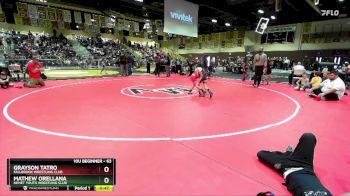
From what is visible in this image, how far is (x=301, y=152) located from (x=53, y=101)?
604 cm

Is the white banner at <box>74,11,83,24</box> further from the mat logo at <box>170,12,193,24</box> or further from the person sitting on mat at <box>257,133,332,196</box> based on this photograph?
the person sitting on mat at <box>257,133,332,196</box>

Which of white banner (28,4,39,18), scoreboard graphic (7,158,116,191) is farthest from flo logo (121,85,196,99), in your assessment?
white banner (28,4,39,18)

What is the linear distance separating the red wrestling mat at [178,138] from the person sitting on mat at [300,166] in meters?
0.11

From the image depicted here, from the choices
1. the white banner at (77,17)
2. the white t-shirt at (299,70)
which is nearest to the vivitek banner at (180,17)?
the white t-shirt at (299,70)

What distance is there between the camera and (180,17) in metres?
15.0

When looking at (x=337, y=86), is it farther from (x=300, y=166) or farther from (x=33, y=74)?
(x=33, y=74)

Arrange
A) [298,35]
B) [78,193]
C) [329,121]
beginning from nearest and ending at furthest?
[78,193], [329,121], [298,35]

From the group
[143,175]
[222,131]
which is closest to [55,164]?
[143,175]

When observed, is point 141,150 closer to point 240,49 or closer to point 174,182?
point 174,182

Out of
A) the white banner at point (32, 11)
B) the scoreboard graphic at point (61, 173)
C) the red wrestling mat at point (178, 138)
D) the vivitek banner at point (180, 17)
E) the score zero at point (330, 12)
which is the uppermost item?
the score zero at point (330, 12)

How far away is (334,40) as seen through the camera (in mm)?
24141

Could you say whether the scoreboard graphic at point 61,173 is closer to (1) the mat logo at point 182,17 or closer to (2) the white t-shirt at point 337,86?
(2) the white t-shirt at point 337,86

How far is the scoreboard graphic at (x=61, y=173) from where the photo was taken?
1805 millimetres

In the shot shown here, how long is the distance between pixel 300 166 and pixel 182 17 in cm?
1398
